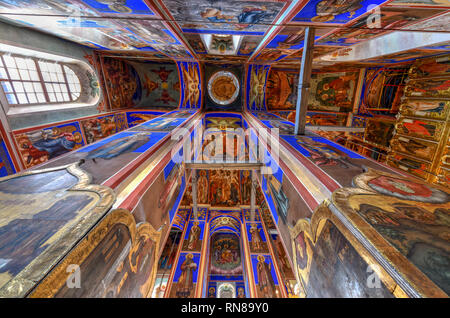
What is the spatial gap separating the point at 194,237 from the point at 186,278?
82.4 inches

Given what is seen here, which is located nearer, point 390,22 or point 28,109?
point 390,22

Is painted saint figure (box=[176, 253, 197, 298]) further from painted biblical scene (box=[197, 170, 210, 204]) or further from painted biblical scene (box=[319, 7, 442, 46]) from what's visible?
painted biblical scene (box=[319, 7, 442, 46])

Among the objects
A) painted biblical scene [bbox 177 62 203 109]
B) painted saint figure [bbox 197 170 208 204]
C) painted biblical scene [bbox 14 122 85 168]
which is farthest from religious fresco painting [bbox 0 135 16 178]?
painted biblical scene [bbox 177 62 203 109]

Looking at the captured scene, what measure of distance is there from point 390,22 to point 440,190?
405 cm

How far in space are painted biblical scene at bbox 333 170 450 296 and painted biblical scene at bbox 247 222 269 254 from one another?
7.65 metres

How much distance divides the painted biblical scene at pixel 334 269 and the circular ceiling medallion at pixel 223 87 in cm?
1138

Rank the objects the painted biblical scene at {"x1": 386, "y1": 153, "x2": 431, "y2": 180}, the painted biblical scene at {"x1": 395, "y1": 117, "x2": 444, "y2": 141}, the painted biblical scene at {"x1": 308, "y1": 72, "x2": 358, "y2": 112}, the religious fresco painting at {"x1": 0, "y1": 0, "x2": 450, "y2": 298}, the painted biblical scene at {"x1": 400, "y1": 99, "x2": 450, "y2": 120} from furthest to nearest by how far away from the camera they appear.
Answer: the painted biblical scene at {"x1": 308, "y1": 72, "x2": 358, "y2": 112} → the painted biblical scene at {"x1": 386, "y1": 153, "x2": 431, "y2": 180} → the painted biblical scene at {"x1": 395, "y1": 117, "x2": 444, "y2": 141} → the painted biblical scene at {"x1": 400, "y1": 99, "x2": 450, "y2": 120} → the religious fresco painting at {"x1": 0, "y1": 0, "x2": 450, "y2": 298}

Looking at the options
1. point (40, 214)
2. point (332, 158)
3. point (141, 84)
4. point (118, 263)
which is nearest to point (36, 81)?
point (141, 84)

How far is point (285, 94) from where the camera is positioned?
41.0 ft

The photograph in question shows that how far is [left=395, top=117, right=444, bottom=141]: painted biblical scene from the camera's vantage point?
6.63 metres

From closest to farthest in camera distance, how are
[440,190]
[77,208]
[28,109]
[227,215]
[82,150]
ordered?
[77,208] → [440,190] → [82,150] → [28,109] → [227,215]
